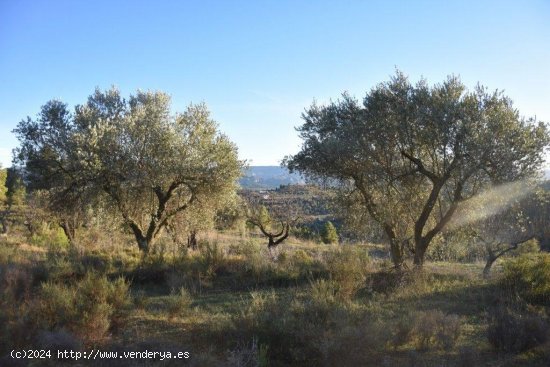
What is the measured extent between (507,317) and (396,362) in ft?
8.27

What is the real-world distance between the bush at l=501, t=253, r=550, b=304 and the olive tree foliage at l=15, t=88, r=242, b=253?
1155cm

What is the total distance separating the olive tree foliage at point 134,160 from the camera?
1672 cm

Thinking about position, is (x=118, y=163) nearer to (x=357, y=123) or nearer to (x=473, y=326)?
(x=357, y=123)

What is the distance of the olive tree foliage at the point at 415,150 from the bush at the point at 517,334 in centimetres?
552

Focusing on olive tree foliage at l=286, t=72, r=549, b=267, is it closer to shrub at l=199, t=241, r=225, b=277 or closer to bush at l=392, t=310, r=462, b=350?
shrub at l=199, t=241, r=225, b=277

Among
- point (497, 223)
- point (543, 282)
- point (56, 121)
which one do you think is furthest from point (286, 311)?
point (56, 121)

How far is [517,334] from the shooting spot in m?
7.02

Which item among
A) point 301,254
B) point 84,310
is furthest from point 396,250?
point 84,310

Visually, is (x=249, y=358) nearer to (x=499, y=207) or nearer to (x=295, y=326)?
(x=295, y=326)

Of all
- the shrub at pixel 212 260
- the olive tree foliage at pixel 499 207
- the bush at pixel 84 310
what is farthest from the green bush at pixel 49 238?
the olive tree foliage at pixel 499 207

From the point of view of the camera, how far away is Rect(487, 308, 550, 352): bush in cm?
701

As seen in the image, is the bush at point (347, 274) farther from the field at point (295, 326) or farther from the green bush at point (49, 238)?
the green bush at point (49, 238)

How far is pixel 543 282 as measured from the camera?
35.3 ft

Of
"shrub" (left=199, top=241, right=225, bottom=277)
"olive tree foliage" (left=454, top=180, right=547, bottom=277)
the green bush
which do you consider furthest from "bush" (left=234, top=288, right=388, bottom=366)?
the green bush
